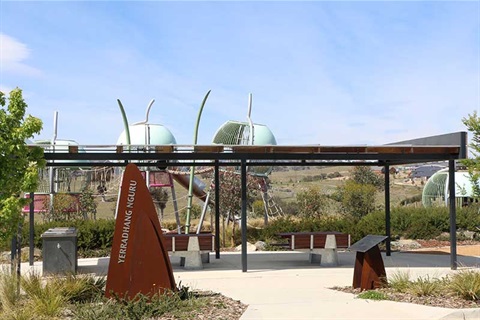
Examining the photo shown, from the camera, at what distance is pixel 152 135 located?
30.2 meters

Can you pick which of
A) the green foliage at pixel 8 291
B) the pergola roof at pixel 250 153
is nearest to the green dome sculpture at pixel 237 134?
the pergola roof at pixel 250 153

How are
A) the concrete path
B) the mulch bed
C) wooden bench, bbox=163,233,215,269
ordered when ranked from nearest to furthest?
the concrete path → the mulch bed → wooden bench, bbox=163,233,215,269

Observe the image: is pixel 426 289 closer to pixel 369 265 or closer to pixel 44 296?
pixel 369 265

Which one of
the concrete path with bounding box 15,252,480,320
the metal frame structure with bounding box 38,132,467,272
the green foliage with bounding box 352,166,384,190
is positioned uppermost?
the green foliage with bounding box 352,166,384,190

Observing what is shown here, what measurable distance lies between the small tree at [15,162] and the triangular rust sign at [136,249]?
1.48 meters

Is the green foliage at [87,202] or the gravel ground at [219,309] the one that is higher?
the green foliage at [87,202]

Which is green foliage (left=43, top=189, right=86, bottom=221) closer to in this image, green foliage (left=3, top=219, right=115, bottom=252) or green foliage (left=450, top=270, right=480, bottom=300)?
green foliage (left=3, top=219, right=115, bottom=252)

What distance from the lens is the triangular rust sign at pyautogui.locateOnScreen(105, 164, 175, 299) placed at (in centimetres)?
976

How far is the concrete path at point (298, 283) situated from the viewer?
9.22 metres

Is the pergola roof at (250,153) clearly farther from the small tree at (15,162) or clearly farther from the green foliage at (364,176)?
the green foliage at (364,176)

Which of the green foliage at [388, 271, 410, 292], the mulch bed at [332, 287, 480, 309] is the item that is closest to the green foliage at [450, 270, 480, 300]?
the mulch bed at [332, 287, 480, 309]

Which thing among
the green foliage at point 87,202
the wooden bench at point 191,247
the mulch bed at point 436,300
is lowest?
the mulch bed at point 436,300

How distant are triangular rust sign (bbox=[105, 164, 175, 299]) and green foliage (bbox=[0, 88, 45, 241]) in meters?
1.49

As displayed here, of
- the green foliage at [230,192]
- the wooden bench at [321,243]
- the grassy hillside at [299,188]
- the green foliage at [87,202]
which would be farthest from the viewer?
the grassy hillside at [299,188]
